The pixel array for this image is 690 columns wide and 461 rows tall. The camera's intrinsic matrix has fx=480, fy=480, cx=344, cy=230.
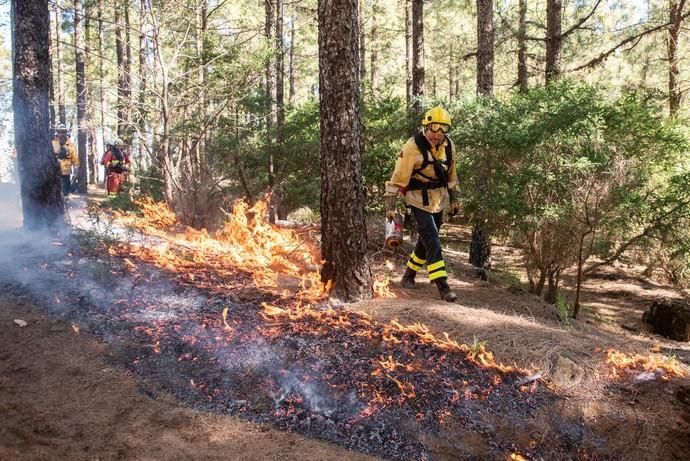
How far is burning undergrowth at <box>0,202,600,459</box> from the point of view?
169 inches

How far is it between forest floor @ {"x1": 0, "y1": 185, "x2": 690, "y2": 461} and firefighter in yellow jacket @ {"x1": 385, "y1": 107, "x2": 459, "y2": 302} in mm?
536

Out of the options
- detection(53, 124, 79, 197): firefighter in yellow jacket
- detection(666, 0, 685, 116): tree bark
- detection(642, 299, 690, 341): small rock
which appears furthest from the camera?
detection(666, 0, 685, 116): tree bark

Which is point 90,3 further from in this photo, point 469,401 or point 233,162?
point 469,401

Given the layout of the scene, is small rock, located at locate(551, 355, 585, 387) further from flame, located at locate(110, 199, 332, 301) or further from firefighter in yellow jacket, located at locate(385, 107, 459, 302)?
flame, located at locate(110, 199, 332, 301)

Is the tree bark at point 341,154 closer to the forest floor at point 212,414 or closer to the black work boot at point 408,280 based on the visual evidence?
the forest floor at point 212,414

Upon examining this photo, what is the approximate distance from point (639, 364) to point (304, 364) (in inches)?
133

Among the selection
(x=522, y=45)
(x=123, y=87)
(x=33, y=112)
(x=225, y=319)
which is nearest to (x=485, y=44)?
(x=522, y=45)

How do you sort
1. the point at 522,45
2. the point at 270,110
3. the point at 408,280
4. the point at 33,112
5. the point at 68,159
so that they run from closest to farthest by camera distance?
1. the point at 408,280
2. the point at 33,112
3. the point at 270,110
4. the point at 68,159
5. the point at 522,45

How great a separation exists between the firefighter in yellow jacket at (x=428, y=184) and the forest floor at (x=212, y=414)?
0.54m

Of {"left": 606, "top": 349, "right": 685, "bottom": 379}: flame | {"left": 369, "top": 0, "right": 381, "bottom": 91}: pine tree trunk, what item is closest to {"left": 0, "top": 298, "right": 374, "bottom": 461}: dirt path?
{"left": 606, "top": 349, "right": 685, "bottom": 379}: flame

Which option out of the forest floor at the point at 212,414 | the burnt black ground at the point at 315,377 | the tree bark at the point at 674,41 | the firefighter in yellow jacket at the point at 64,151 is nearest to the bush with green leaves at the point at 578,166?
the forest floor at the point at 212,414

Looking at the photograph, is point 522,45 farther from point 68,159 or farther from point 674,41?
point 68,159

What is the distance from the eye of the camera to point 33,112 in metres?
7.96

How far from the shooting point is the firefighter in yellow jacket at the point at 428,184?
6.29 metres
